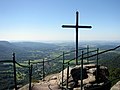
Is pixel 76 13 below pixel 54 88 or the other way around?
the other way around

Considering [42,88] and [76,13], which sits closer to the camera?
[42,88]

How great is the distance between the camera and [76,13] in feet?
44.5

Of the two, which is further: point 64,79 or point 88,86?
→ point 64,79

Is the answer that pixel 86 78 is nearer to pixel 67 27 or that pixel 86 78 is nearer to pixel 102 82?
pixel 102 82

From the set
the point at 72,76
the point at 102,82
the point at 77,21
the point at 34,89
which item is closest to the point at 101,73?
the point at 102,82

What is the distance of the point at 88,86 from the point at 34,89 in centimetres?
266

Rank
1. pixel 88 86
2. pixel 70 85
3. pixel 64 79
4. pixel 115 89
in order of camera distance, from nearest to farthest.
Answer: pixel 115 89
pixel 88 86
pixel 70 85
pixel 64 79

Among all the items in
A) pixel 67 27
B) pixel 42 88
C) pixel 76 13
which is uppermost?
pixel 76 13

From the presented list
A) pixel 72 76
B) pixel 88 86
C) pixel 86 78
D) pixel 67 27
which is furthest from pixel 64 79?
pixel 67 27

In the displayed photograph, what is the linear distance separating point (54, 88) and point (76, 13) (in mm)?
5395

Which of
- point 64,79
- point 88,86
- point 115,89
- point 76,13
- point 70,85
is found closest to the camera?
point 115,89

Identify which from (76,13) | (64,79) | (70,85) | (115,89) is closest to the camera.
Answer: (115,89)

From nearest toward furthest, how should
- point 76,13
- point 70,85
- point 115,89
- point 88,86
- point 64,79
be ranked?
1. point 115,89
2. point 88,86
3. point 70,85
4. point 64,79
5. point 76,13

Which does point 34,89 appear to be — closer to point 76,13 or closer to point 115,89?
point 115,89
